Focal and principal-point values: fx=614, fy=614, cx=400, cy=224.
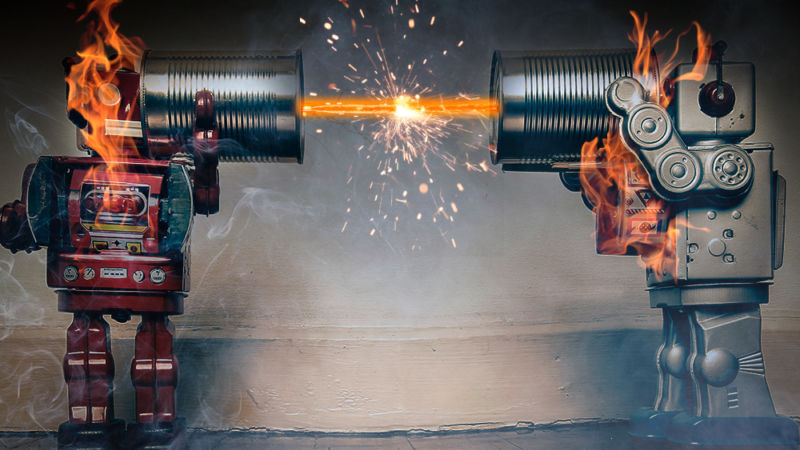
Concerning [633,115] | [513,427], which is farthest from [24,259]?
[633,115]

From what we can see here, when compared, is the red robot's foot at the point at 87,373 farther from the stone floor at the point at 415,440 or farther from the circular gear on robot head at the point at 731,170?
the circular gear on robot head at the point at 731,170

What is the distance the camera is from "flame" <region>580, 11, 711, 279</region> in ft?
4.32

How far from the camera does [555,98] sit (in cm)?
137

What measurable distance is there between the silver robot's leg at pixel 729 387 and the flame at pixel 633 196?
0.15 meters

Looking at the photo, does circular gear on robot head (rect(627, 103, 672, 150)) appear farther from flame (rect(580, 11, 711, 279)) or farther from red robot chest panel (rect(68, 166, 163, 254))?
red robot chest panel (rect(68, 166, 163, 254))

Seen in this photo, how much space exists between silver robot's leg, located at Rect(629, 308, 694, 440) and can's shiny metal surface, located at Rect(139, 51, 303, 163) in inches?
38.3

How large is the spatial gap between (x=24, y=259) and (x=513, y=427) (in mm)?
1404

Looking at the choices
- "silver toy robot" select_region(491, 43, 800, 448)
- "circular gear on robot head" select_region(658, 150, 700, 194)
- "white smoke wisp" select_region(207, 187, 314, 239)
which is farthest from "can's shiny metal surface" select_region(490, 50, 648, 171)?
"white smoke wisp" select_region(207, 187, 314, 239)

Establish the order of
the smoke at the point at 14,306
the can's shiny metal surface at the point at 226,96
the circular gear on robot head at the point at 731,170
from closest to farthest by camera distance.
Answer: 1. the circular gear on robot head at the point at 731,170
2. the can's shiny metal surface at the point at 226,96
3. the smoke at the point at 14,306

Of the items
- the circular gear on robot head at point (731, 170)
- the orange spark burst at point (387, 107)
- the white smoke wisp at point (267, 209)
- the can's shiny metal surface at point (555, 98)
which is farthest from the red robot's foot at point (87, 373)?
the circular gear on robot head at point (731, 170)

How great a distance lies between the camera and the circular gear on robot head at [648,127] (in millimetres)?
1276

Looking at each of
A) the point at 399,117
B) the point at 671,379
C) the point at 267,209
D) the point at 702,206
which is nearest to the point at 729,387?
the point at 671,379

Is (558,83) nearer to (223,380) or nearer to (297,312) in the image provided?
(297,312)

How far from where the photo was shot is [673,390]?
4.57ft
